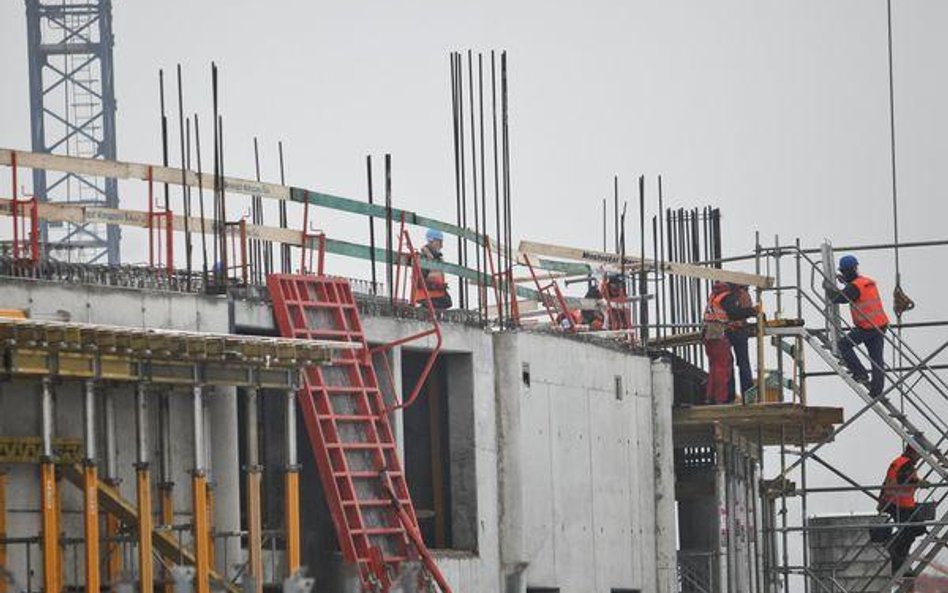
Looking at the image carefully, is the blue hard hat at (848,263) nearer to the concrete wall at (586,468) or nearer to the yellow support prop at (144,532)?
the concrete wall at (586,468)

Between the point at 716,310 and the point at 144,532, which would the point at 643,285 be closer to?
the point at 716,310

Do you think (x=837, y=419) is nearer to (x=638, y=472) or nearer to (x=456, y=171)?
(x=638, y=472)

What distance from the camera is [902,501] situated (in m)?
40.0

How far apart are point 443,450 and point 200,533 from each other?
7987mm

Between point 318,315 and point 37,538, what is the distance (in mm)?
6017

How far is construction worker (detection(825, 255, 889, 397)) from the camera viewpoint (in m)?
38.9

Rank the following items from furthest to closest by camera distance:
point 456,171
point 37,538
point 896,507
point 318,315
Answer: point 896,507
point 456,171
point 318,315
point 37,538

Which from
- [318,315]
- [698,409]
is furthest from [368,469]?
[698,409]

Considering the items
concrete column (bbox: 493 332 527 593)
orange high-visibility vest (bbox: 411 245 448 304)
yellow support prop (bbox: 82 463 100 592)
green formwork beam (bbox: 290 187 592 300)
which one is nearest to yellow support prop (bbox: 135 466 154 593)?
yellow support prop (bbox: 82 463 100 592)

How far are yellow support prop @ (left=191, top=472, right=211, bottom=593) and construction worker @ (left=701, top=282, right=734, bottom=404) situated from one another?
14.1 m

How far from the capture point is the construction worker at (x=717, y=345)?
4022cm

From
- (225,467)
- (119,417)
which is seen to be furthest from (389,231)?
(119,417)

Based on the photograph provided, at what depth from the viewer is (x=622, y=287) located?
42.0 m

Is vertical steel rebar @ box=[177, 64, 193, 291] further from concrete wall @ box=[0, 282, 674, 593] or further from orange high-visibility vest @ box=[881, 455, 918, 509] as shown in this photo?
orange high-visibility vest @ box=[881, 455, 918, 509]
